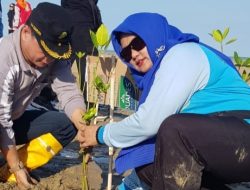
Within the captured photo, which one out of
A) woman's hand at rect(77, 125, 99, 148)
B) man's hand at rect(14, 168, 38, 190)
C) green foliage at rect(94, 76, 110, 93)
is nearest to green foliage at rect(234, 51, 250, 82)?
green foliage at rect(94, 76, 110, 93)

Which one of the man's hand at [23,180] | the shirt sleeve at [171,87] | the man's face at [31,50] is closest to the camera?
the shirt sleeve at [171,87]

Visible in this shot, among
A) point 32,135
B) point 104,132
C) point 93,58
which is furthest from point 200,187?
point 32,135

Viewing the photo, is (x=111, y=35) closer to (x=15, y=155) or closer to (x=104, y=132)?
(x=104, y=132)

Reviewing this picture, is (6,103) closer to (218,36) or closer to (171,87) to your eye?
(171,87)

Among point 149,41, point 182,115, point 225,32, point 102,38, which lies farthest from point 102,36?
point 225,32

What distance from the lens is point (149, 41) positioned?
2189 mm

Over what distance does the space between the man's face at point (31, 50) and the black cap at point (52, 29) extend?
6 cm

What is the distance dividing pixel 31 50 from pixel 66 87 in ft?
1.57

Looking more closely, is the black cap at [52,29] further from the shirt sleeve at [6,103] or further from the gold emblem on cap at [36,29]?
the shirt sleeve at [6,103]

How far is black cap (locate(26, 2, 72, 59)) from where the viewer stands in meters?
2.49

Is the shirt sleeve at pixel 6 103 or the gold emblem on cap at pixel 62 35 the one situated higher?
the gold emblem on cap at pixel 62 35

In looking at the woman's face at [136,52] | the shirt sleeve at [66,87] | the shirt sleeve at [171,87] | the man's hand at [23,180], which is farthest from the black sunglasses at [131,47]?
the man's hand at [23,180]

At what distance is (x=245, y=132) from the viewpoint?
204 cm

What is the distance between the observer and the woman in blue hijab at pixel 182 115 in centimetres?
202
